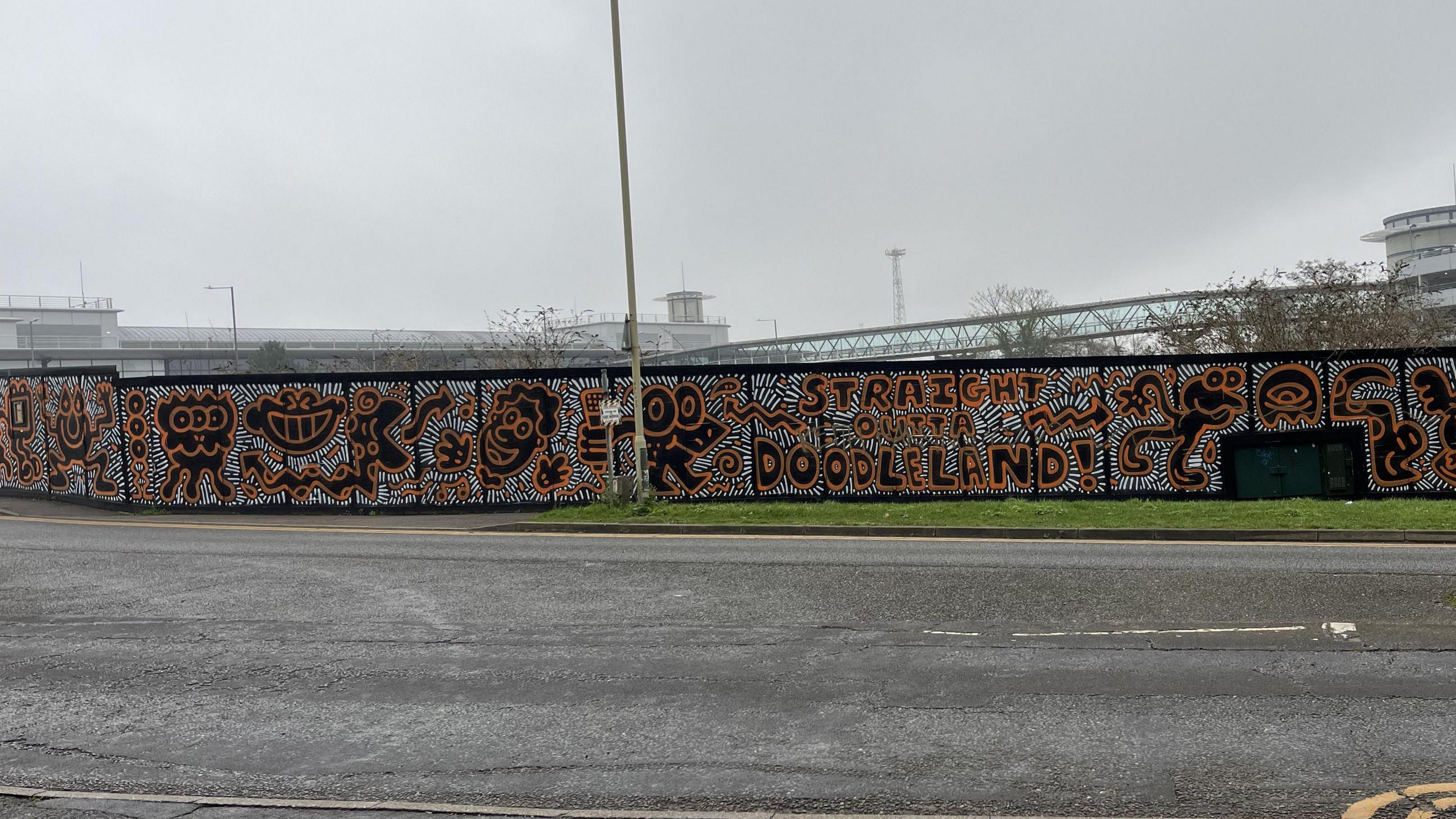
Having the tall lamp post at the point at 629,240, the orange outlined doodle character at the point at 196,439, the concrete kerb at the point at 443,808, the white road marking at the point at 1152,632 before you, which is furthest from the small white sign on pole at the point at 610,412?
the concrete kerb at the point at 443,808

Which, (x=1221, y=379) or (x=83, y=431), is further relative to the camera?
(x=83, y=431)

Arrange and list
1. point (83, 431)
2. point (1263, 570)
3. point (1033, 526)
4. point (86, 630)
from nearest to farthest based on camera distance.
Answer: point (86, 630), point (1263, 570), point (1033, 526), point (83, 431)

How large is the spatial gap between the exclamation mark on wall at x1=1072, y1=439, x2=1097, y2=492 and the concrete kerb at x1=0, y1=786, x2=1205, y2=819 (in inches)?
568

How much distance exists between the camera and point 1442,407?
59.4 feet

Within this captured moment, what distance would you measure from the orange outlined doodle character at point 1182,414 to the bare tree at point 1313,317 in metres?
4.89

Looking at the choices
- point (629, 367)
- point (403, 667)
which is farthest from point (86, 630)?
point (629, 367)

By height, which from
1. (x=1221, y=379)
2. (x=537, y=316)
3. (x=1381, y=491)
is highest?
(x=537, y=316)

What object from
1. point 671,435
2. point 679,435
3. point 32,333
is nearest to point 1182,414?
point 679,435

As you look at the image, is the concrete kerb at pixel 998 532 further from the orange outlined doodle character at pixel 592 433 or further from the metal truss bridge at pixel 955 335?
the metal truss bridge at pixel 955 335

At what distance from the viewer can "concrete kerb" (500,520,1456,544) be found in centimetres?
1368

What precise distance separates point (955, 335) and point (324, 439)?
46.6 m

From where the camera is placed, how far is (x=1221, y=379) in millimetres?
18312

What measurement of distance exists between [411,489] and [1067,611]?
13499 mm

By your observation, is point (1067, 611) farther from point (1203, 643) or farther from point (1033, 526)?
point (1033, 526)
